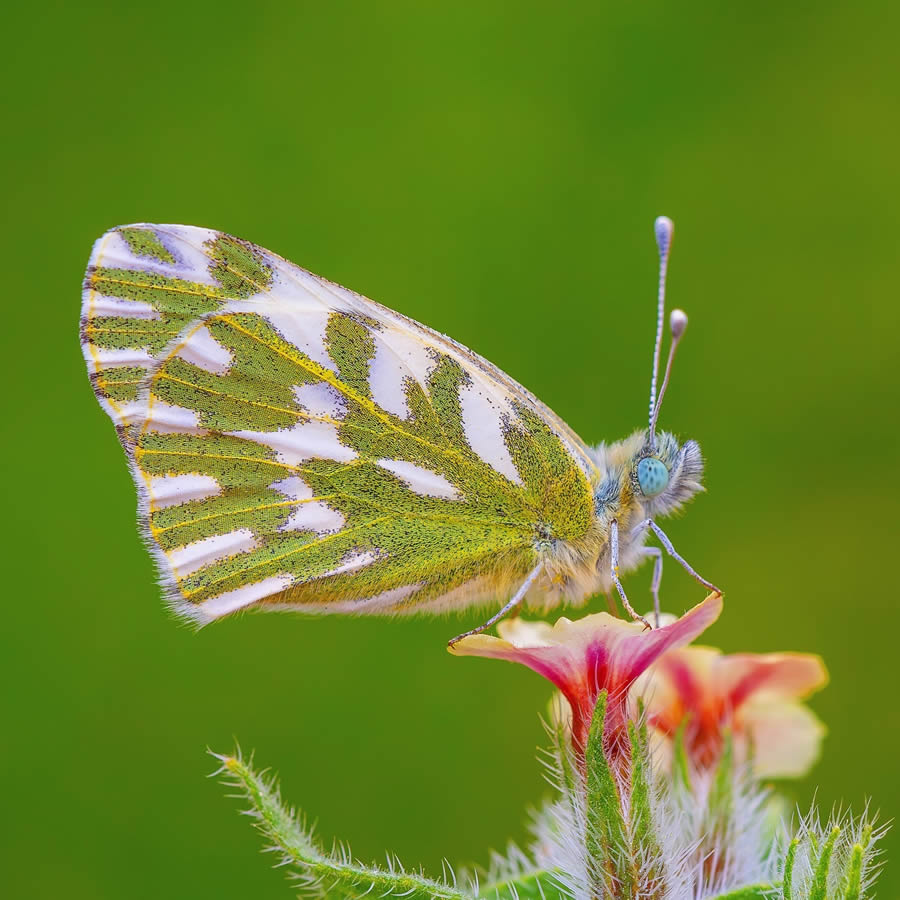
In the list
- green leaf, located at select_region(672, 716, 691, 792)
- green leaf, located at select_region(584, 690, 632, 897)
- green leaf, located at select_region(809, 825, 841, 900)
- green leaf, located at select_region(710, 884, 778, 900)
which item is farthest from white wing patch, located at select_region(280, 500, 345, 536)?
green leaf, located at select_region(809, 825, 841, 900)

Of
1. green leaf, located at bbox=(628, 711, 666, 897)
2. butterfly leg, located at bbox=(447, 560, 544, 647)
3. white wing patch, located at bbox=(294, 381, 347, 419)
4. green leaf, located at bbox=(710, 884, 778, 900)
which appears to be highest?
white wing patch, located at bbox=(294, 381, 347, 419)

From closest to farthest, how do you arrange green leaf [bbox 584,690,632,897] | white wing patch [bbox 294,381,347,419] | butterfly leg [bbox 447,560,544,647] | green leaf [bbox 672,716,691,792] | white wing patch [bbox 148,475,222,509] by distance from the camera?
green leaf [bbox 584,690,632,897], green leaf [bbox 672,716,691,792], butterfly leg [bbox 447,560,544,647], white wing patch [bbox 148,475,222,509], white wing patch [bbox 294,381,347,419]

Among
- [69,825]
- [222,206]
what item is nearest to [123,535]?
[69,825]

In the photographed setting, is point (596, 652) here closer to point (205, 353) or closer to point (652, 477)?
point (652, 477)

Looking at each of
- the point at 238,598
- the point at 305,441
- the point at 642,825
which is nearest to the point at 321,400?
the point at 305,441

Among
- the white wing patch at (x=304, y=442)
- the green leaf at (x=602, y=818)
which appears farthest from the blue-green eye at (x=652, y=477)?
the green leaf at (x=602, y=818)

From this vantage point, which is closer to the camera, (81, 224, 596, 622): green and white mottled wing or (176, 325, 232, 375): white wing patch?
(81, 224, 596, 622): green and white mottled wing

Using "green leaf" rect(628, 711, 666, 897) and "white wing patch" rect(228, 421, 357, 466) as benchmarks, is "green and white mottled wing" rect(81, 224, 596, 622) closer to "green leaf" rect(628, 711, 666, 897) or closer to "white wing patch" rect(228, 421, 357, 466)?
"white wing patch" rect(228, 421, 357, 466)
